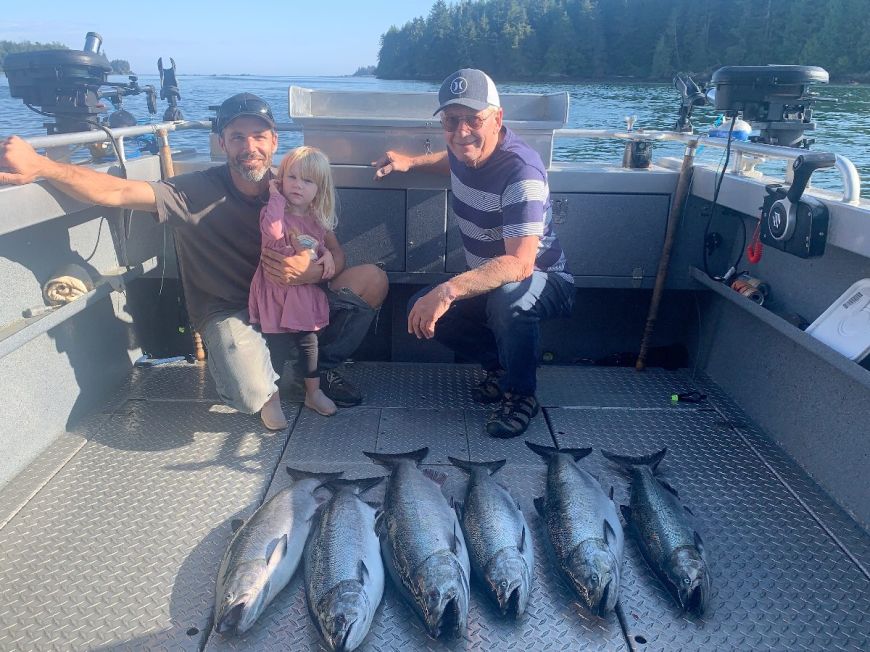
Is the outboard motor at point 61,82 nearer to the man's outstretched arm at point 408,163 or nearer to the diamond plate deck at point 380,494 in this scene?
the diamond plate deck at point 380,494

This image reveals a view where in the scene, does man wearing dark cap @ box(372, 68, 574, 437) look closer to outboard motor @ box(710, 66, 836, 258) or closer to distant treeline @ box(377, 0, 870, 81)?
outboard motor @ box(710, 66, 836, 258)

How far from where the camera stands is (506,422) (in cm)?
328

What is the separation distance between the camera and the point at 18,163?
2557mm

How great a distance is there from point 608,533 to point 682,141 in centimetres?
247

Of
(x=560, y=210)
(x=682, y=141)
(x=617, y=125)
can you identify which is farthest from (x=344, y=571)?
(x=617, y=125)

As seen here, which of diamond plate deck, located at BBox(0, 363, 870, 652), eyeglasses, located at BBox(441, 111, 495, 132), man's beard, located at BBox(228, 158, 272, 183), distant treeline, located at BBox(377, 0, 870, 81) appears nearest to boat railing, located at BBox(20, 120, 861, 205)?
man's beard, located at BBox(228, 158, 272, 183)

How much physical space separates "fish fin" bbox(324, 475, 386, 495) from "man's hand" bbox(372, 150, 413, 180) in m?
1.70

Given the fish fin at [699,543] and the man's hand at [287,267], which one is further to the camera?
the man's hand at [287,267]

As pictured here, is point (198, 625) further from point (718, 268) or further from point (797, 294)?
point (718, 268)

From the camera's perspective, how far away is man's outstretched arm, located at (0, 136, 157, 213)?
2.56 metres

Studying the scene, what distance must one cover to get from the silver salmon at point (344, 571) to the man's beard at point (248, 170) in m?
1.68

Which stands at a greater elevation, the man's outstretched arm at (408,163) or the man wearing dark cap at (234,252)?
the man's outstretched arm at (408,163)

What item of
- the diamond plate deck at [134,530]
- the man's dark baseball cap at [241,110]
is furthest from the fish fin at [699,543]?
the man's dark baseball cap at [241,110]

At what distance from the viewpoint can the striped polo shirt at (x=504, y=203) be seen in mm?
3035
